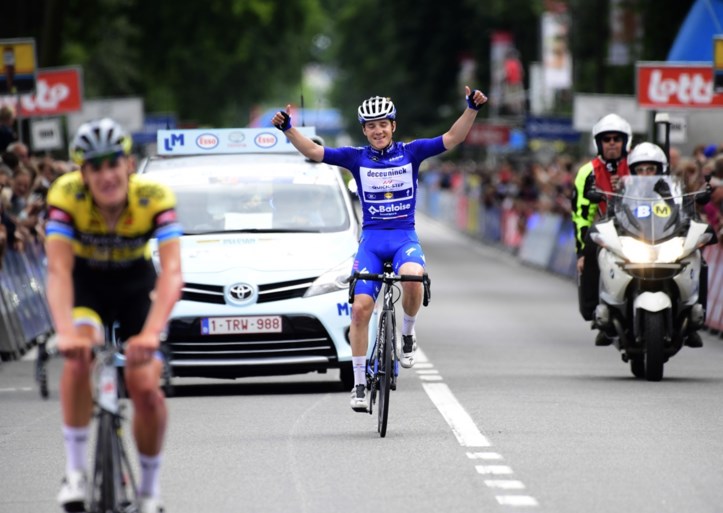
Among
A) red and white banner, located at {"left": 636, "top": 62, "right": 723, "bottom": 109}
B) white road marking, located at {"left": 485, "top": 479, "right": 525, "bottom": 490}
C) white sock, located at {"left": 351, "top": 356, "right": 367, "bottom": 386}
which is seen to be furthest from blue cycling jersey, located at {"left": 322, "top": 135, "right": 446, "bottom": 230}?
red and white banner, located at {"left": 636, "top": 62, "right": 723, "bottom": 109}

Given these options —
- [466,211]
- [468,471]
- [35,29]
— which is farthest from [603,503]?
[466,211]

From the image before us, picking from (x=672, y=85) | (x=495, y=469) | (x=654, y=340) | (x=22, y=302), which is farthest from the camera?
(x=672, y=85)

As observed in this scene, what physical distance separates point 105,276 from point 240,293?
659 cm

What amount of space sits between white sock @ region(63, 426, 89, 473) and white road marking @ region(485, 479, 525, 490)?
102 inches

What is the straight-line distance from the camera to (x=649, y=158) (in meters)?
16.0

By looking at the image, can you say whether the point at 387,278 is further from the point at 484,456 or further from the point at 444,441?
the point at 484,456

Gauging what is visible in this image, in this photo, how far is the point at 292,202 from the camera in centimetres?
1609

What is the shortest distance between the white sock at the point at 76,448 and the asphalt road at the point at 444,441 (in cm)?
142

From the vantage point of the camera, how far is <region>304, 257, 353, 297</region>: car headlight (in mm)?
14922

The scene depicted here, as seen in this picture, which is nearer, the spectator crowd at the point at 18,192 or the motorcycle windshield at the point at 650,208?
the motorcycle windshield at the point at 650,208

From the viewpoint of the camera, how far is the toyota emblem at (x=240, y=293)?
1478cm

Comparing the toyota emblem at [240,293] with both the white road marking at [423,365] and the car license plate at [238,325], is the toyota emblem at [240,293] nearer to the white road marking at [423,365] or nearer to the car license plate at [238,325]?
the car license plate at [238,325]

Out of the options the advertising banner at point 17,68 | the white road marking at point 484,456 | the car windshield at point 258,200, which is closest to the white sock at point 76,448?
the white road marking at point 484,456

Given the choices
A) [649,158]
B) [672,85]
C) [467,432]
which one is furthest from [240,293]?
[672,85]
